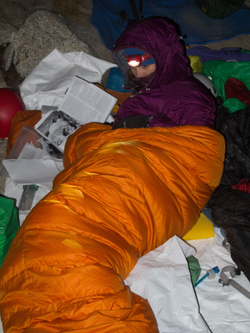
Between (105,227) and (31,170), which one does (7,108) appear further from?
(105,227)

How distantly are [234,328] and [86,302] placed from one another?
59 cm

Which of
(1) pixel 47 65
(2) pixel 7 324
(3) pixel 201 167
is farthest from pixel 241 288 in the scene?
(1) pixel 47 65

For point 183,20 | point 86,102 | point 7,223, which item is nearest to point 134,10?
point 183,20

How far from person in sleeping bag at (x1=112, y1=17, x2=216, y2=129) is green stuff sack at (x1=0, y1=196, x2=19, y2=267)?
539mm

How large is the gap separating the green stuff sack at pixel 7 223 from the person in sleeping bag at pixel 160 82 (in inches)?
21.2

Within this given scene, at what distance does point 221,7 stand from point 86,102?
1.26 meters

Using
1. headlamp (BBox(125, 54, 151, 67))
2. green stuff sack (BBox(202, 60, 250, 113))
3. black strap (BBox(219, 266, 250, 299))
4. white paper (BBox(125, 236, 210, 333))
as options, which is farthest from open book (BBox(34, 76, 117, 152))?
black strap (BBox(219, 266, 250, 299))

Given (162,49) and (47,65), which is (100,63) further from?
(162,49)

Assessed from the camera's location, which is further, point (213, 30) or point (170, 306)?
point (213, 30)

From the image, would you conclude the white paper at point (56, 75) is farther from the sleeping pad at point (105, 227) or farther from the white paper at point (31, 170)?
the sleeping pad at point (105, 227)

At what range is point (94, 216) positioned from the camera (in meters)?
0.88

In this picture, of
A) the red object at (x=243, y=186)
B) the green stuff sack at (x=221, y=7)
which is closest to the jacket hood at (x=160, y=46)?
the red object at (x=243, y=186)

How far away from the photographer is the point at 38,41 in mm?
1803

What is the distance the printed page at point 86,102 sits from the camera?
1.55 metres
